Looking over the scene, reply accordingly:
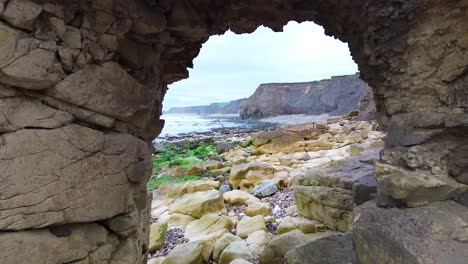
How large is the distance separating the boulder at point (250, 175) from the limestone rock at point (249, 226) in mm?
3899

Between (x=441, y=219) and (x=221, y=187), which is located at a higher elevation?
(x=441, y=219)

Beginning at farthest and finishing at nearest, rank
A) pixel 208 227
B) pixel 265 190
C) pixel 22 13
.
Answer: pixel 265 190
pixel 208 227
pixel 22 13

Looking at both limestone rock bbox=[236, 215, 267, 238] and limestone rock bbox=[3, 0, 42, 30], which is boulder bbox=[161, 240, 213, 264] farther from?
limestone rock bbox=[3, 0, 42, 30]

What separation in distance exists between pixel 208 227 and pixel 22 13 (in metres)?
6.40

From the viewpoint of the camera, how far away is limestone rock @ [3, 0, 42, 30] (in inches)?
88.0

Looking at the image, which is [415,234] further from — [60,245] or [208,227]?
[208,227]

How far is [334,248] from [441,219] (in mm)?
1896

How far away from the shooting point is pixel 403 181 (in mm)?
2613

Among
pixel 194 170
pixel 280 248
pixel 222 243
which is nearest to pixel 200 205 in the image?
pixel 222 243

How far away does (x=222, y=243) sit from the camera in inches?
247

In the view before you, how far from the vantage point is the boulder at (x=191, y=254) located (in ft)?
18.5

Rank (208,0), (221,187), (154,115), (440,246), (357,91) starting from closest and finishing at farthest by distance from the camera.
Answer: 1. (440,246)
2. (208,0)
3. (154,115)
4. (221,187)
5. (357,91)

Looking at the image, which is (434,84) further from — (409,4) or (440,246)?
(440,246)

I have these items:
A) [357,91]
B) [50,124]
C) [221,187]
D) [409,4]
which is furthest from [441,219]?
[357,91]
